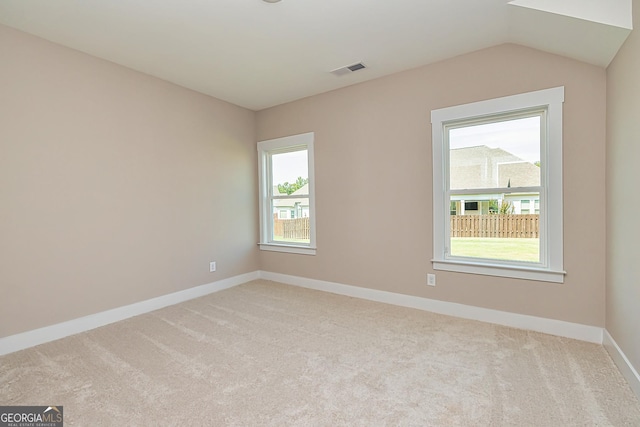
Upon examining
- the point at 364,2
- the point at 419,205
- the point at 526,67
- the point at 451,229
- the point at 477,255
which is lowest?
the point at 477,255

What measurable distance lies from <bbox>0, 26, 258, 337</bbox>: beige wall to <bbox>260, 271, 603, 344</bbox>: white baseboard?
161 centimetres

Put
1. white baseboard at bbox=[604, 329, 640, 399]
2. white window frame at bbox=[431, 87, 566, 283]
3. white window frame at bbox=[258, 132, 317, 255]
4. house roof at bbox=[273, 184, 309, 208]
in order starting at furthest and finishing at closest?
house roof at bbox=[273, 184, 309, 208]
white window frame at bbox=[258, 132, 317, 255]
white window frame at bbox=[431, 87, 566, 283]
white baseboard at bbox=[604, 329, 640, 399]

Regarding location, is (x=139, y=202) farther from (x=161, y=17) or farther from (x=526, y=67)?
(x=526, y=67)

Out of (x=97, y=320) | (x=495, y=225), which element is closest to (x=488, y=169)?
(x=495, y=225)

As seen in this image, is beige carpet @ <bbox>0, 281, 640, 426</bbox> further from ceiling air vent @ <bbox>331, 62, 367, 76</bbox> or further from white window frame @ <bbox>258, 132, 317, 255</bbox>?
ceiling air vent @ <bbox>331, 62, 367, 76</bbox>

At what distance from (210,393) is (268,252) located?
2.87 metres

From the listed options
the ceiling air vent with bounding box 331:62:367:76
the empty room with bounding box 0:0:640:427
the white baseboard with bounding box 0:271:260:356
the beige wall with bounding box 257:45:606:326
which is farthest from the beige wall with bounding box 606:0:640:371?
the white baseboard with bounding box 0:271:260:356

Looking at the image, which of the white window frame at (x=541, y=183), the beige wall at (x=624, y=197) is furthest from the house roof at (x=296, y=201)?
the beige wall at (x=624, y=197)

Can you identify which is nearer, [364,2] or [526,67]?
[364,2]

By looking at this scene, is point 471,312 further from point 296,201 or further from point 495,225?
point 296,201

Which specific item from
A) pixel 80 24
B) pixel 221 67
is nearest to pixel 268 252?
pixel 221 67

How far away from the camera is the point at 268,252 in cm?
469

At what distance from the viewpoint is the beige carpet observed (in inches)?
65.6

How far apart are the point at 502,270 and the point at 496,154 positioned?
1117 millimetres
